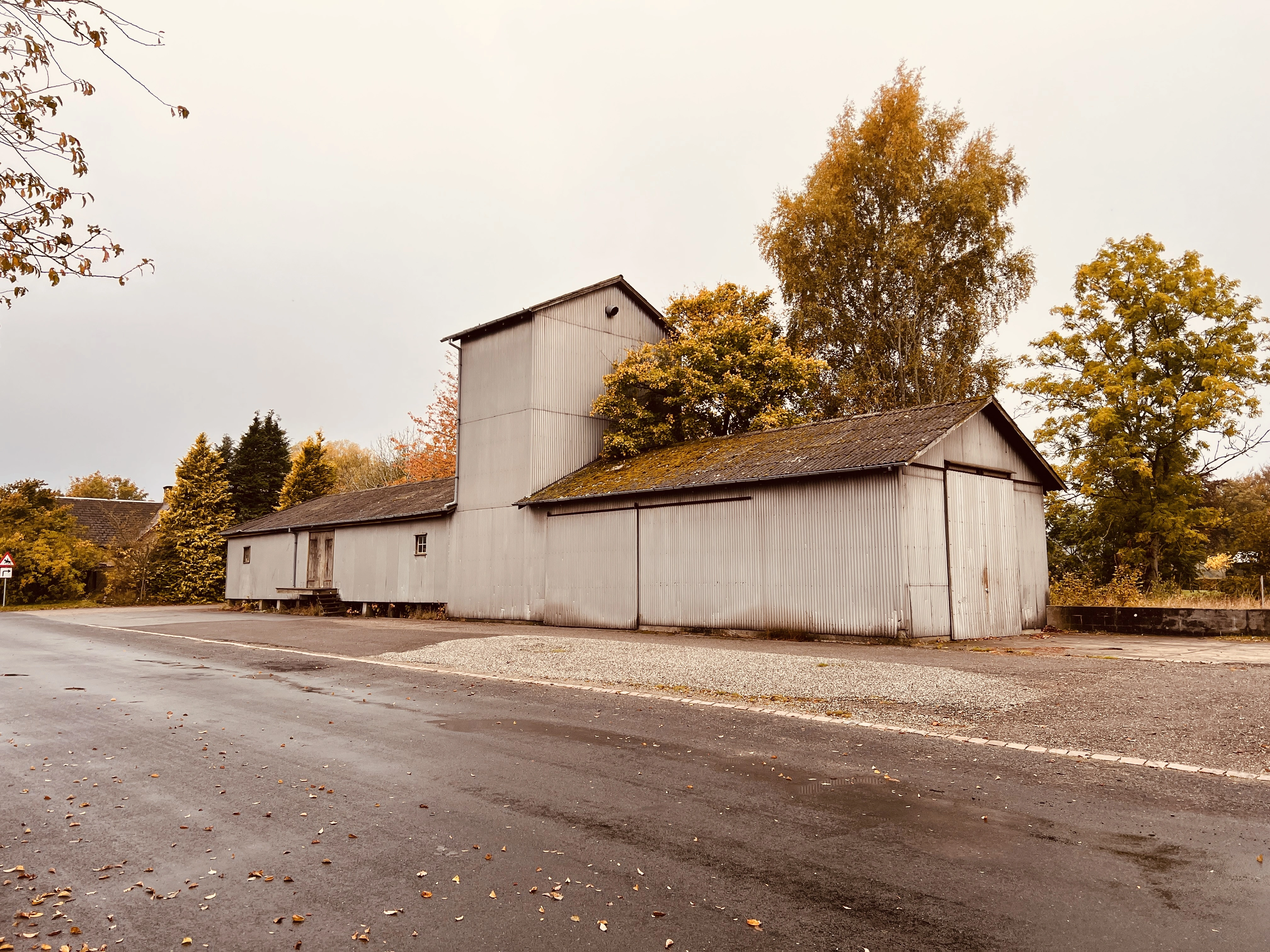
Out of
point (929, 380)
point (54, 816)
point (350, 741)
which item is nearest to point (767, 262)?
point (929, 380)

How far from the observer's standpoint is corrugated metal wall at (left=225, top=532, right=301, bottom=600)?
32.9m

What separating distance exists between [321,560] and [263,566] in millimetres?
5058

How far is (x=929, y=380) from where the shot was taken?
28.8 meters

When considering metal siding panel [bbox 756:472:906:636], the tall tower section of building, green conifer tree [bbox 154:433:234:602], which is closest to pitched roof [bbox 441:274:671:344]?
the tall tower section of building

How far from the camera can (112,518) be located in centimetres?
5041

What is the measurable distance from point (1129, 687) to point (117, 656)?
52.1 feet

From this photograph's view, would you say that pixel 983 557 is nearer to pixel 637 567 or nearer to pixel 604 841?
pixel 637 567

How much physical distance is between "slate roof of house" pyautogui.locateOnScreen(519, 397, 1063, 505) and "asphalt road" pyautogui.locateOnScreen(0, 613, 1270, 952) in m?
9.52

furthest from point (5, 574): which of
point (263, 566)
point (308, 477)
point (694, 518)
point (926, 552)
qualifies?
point (926, 552)

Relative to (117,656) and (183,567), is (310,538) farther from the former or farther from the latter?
(117,656)

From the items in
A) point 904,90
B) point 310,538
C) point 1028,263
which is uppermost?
point 904,90

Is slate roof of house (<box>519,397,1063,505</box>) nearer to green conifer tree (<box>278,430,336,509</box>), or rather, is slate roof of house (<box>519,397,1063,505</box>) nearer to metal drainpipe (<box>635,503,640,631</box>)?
metal drainpipe (<box>635,503,640,631</box>)

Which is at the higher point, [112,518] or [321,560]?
[112,518]

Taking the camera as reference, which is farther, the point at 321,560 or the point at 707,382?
the point at 321,560
